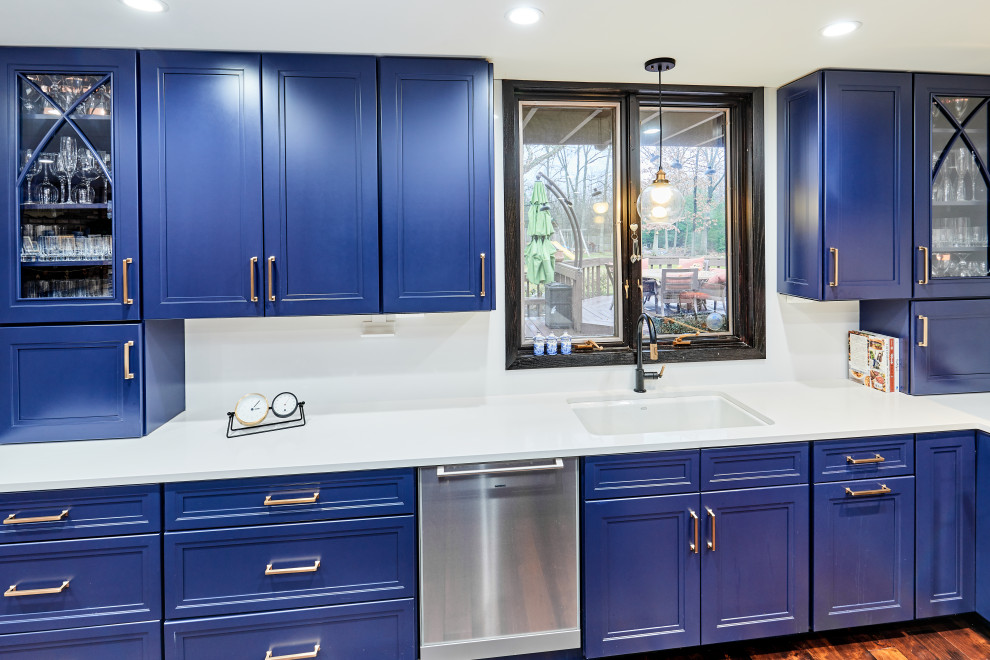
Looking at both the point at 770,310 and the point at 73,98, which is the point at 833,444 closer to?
the point at 770,310

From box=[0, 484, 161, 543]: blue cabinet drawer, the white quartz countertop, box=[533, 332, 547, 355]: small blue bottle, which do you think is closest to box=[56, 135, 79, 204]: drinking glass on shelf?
the white quartz countertop

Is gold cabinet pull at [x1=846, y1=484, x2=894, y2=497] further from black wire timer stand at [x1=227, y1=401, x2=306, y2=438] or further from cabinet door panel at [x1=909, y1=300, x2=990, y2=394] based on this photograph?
black wire timer stand at [x1=227, y1=401, x2=306, y2=438]

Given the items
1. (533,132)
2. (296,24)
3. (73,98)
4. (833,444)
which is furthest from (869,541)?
(73,98)

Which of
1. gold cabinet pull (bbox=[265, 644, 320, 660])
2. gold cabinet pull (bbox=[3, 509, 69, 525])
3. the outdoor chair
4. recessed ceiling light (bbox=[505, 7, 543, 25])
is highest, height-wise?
recessed ceiling light (bbox=[505, 7, 543, 25])

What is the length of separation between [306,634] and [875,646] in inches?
82.7

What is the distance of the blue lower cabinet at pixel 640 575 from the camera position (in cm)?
206

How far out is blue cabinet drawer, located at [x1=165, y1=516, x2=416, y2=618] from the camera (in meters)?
1.89

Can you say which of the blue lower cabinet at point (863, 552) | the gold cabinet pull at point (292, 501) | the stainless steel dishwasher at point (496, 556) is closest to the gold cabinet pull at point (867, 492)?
the blue lower cabinet at point (863, 552)

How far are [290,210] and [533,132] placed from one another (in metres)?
1.16

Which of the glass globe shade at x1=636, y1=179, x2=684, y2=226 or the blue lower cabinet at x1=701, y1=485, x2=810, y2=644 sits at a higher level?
the glass globe shade at x1=636, y1=179, x2=684, y2=226

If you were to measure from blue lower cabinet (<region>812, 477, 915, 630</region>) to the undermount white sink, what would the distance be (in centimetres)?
47

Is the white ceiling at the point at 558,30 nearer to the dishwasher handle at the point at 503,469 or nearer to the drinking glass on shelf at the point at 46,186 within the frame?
the drinking glass on shelf at the point at 46,186

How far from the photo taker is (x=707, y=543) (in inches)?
83.0

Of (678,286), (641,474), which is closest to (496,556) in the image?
(641,474)
